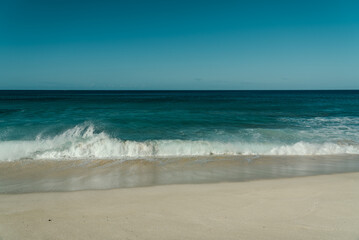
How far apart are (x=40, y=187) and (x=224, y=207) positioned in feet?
15.8

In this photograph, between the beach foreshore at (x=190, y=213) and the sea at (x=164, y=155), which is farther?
the sea at (x=164, y=155)

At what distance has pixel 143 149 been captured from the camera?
993 cm

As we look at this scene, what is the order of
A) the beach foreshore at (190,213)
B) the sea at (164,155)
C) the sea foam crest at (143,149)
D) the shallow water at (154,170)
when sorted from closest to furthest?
the beach foreshore at (190,213) → the shallow water at (154,170) → the sea at (164,155) → the sea foam crest at (143,149)

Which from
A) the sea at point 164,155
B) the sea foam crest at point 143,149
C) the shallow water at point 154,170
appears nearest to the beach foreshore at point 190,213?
the shallow water at point 154,170

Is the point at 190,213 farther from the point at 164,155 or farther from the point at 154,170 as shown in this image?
the point at 164,155

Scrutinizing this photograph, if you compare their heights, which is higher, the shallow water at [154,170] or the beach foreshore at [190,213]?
the beach foreshore at [190,213]

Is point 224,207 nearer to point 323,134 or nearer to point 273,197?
point 273,197

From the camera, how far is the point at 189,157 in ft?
30.2

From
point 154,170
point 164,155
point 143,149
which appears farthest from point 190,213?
point 143,149

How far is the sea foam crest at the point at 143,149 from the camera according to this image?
30.8 feet

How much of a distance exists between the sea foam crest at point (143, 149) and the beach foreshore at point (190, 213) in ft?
13.2

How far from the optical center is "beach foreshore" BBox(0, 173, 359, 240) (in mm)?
3660

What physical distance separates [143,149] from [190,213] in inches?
234

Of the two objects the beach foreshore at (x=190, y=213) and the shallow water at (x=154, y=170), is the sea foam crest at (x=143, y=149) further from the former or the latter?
the beach foreshore at (x=190, y=213)
